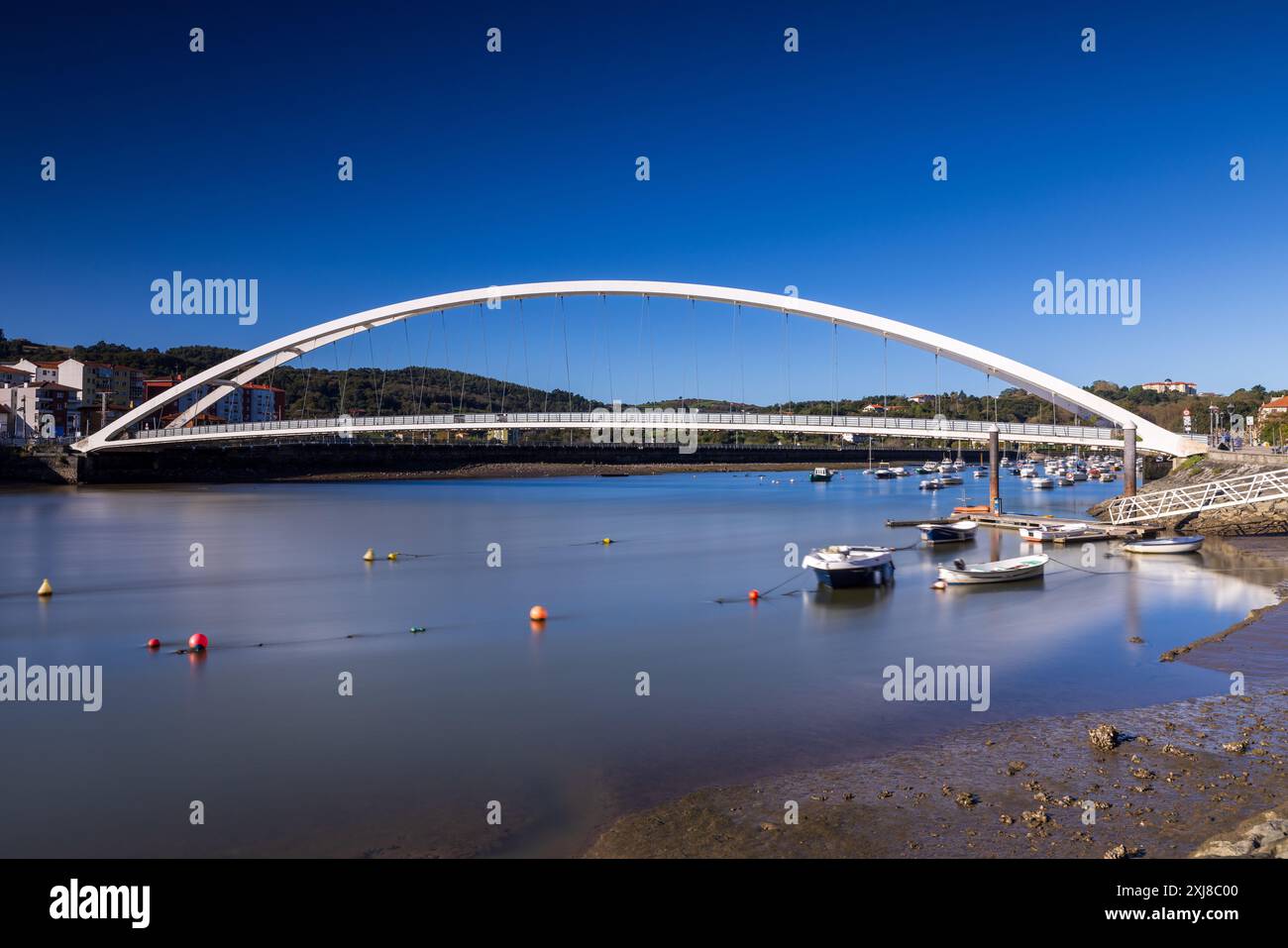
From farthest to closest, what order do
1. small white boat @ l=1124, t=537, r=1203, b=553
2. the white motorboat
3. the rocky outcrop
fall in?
small white boat @ l=1124, t=537, r=1203, b=553
the white motorboat
the rocky outcrop

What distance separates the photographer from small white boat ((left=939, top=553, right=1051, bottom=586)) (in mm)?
17969

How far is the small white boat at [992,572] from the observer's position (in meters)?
18.0

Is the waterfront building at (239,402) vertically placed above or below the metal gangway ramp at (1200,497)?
above

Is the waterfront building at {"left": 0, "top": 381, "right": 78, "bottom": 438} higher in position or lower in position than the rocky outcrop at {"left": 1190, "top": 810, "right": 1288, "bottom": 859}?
higher

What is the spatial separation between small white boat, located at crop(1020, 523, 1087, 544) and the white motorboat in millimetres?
9368

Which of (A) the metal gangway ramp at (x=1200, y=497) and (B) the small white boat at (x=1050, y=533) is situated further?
(B) the small white boat at (x=1050, y=533)

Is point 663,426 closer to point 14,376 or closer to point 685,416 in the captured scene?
point 685,416

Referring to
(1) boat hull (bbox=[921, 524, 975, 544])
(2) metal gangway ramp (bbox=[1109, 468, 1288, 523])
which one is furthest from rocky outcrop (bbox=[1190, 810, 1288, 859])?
(2) metal gangway ramp (bbox=[1109, 468, 1288, 523])

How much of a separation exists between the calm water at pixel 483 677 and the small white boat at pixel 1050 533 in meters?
2.03

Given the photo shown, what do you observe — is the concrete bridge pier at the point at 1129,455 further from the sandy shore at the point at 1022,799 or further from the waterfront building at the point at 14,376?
the waterfront building at the point at 14,376

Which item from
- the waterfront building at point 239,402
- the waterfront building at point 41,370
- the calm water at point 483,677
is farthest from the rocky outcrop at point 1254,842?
the waterfront building at point 41,370

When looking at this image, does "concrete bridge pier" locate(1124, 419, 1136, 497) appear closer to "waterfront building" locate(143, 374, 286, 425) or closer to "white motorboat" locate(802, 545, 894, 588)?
"white motorboat" locate(802, 545, 894, 588)
